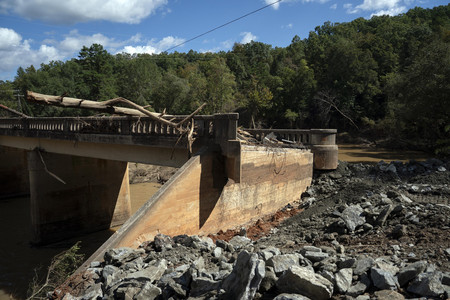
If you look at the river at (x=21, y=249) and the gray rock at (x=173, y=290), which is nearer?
the gray rock at (x=173, y=290)

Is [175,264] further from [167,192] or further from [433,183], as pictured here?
[433,183]

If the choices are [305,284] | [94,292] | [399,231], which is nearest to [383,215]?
[399,231]

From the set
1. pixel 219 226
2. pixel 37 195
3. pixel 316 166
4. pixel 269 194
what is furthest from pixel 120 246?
pixel 37 195

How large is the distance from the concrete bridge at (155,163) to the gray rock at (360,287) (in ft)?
16.4

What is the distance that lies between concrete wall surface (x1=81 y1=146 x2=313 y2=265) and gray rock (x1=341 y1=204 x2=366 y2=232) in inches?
120

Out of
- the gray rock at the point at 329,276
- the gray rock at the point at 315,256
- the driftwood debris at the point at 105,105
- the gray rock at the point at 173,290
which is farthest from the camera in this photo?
the driftwood debris at the point at 105,105

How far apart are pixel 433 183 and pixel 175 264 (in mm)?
9907

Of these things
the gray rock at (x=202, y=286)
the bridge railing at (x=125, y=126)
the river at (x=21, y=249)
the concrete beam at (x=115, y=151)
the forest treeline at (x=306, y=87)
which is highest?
the forest treeline at (x=306, y=87)

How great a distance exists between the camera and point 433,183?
11.3 metres

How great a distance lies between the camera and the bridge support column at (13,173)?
24.1m

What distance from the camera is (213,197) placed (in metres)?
9.38

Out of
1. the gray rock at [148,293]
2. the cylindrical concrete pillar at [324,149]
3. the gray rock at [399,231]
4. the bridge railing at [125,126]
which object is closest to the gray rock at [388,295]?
the gray rock at [148,293]

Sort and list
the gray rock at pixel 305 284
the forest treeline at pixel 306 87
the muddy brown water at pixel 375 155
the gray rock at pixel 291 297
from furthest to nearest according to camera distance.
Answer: the forest treeline at pixel 306 87
the muddy brown water at pixel 375 155
the gray rock at pixel 305 284
the gray rock at pixel 291 297

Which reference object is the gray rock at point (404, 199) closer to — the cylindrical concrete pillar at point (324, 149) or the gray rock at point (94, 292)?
the cylindrical concrete pillar at point (324, 149)
